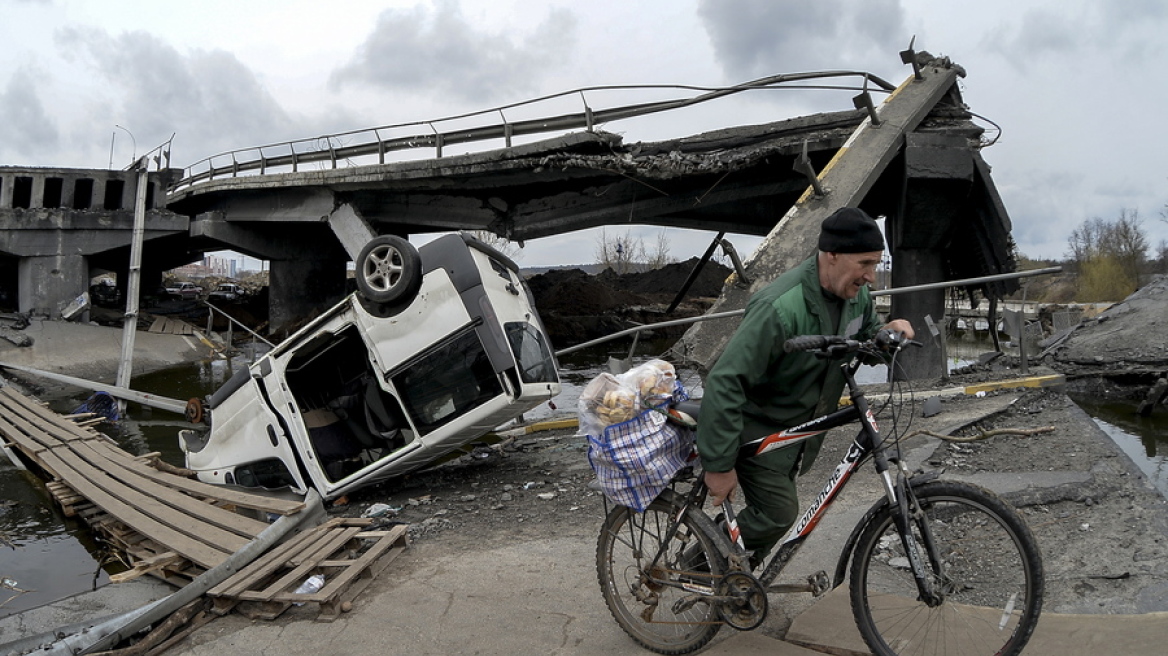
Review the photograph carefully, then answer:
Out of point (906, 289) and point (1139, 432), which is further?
point (1139, 432)

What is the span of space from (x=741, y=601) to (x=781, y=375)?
3.04ft

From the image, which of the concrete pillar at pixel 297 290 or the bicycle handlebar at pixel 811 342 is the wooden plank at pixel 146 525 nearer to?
the bicycle handlebar at pixel 811 342

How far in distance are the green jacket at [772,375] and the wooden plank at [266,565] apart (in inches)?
118

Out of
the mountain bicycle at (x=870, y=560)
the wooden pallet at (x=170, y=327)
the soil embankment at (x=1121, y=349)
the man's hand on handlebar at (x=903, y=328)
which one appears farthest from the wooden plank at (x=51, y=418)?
the soil embankment at (x=1121, y=349)

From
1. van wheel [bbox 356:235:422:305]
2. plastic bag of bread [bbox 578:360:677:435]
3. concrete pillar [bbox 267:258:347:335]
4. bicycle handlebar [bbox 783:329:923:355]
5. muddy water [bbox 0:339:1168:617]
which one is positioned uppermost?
concrete pillar [bbox 267:258:347:335]

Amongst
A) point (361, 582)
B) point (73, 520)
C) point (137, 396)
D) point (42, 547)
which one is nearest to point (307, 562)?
point (361, 582)

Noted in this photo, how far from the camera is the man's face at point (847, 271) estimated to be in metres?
3.00

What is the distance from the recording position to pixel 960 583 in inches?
114

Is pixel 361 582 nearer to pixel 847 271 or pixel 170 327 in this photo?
pixel 847 271

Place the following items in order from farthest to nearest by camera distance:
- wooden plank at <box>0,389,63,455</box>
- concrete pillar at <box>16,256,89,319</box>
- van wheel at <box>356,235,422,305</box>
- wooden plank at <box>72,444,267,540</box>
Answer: concrete pillar at <box>16,256,89,319</box>
wooden plank at <box>0,389,63,455</box>
van wheel at <box>356,235,422,305</box>
wooden plank at <box>72,444,267,540</box>

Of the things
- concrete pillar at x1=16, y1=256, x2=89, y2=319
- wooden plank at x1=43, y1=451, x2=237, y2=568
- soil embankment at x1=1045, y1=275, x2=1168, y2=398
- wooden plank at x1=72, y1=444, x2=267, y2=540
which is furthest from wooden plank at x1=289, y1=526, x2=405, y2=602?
concrete pillar at x1=16, y1=256, x2=89, y2=319

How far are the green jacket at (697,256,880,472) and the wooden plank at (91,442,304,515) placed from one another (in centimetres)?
395

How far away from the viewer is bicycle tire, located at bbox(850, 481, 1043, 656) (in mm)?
2701

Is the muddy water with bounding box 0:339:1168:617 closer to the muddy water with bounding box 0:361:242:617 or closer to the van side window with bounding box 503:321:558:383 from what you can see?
the muddy water with bounding box 0:361:242:617
